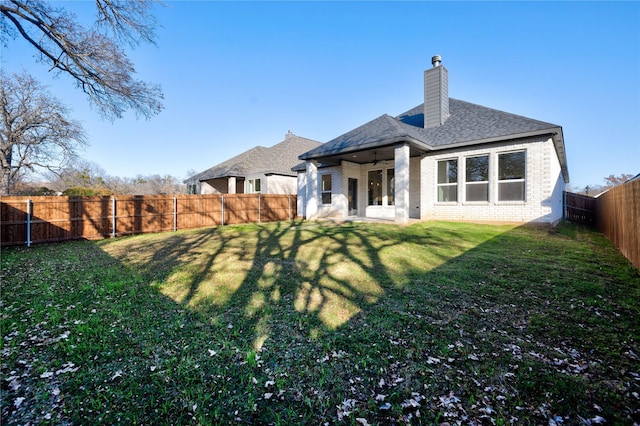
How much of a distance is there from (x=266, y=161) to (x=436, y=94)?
13179mm

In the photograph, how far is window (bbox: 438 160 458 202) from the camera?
12391 mm

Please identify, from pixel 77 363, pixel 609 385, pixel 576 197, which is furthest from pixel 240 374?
pixel 576 197

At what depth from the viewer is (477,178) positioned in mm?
11797

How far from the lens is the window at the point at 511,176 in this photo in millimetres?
10820

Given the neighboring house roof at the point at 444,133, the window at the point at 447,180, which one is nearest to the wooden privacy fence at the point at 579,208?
the neighboring house roof at the point at 444,133

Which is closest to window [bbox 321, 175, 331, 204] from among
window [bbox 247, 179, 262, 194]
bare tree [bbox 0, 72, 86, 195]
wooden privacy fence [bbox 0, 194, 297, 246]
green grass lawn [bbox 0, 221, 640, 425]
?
wooden privacy fence [bbox 0, 194, 297, 246]

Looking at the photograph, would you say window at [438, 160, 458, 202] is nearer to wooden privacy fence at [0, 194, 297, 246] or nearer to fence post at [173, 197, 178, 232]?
wooden privacy fence at [0, 194, 297, 246]

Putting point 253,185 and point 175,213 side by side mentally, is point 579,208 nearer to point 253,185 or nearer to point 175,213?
point 253,185

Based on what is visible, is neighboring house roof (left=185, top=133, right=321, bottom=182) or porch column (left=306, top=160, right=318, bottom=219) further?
neighboring house roof (left=185, top=133, right=321, bottom=182)

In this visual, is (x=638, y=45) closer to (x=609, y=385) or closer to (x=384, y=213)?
(x=384, y=213)

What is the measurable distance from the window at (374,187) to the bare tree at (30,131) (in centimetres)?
1838

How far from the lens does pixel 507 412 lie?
2088mm

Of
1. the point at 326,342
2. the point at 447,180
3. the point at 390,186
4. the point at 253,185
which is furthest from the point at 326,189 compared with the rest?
the point at 326,342

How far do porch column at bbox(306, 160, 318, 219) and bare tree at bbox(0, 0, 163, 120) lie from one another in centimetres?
709
